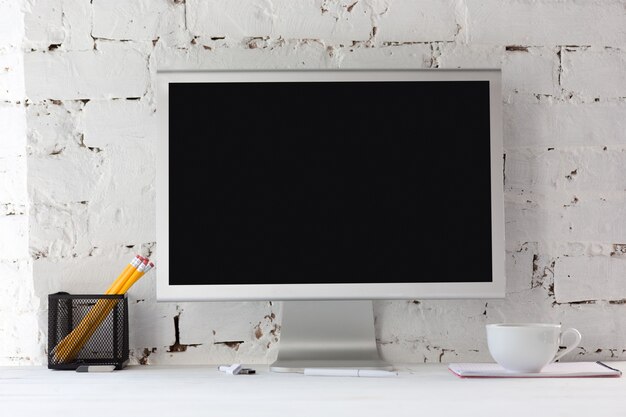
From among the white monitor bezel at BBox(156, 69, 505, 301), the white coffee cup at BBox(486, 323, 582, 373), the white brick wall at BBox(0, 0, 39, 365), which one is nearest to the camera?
the white coffee cup at BBox(486, 323, 582, 373)

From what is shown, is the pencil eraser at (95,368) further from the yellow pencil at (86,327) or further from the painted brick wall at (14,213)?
the painted brick wall at (14,213)

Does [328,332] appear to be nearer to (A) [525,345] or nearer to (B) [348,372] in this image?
(B) [348,372]

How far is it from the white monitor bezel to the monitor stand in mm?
57

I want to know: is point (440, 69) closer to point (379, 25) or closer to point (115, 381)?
point (379, 25)

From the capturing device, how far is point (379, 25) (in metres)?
1.51

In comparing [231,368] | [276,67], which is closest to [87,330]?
[231,368]

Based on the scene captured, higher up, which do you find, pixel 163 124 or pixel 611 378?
pixel 163 124

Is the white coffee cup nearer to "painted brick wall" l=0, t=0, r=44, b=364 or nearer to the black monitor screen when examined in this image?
the black monitor screen

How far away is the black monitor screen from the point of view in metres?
1.38

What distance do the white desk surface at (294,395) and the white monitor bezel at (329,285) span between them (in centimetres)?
15

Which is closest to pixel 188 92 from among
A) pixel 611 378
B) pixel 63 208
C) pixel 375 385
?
pixel 63 208

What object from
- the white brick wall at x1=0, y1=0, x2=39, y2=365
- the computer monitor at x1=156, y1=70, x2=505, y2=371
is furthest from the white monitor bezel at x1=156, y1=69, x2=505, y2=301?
the white brick wall at x1=0, y1=0, x2=39, y2=365

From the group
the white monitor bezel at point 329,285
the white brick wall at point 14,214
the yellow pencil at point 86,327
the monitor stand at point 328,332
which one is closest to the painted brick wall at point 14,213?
the white brick wall at point 14,214

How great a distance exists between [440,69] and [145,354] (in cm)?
81
